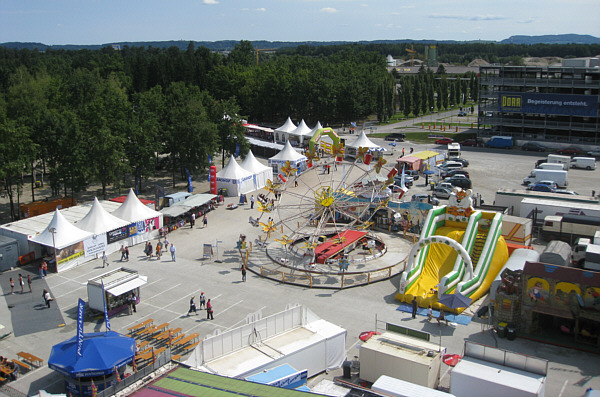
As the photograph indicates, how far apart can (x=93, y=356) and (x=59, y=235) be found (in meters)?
14.8

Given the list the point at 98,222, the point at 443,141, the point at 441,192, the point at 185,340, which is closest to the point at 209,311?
the point at 185,340

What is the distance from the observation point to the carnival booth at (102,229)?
110 ft

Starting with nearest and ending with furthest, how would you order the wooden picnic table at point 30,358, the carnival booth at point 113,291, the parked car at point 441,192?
the wooden picnic table at point 30,358 < the carnival booth at point 113,291 < the parked car at point 441,192

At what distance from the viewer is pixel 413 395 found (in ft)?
52.3

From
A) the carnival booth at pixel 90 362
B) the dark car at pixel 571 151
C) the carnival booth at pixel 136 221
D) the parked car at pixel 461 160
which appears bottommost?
the carnival booth at pixel 90 362

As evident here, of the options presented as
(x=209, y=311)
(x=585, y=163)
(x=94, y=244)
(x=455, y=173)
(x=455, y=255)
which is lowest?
(x=209, y=311)

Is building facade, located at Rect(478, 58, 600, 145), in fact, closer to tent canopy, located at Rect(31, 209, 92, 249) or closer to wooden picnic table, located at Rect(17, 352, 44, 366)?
tent canopy, located at Rect(31, 209, 92, 249)

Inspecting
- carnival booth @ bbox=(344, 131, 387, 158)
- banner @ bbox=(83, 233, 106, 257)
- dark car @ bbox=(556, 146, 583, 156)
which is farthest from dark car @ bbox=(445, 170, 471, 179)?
banner @ bbox=(83, 233, 106, 257)

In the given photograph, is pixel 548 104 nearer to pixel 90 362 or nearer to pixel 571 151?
pixel 571 151

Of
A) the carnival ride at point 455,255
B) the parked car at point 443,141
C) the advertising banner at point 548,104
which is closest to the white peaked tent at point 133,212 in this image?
the carnival ride at point 455,255

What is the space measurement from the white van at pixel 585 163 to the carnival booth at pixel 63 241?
150 ft

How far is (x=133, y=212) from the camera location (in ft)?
118

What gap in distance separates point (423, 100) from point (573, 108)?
39949 mm

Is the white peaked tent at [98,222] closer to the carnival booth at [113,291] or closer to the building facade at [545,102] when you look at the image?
the carnival booth at [113,291]
